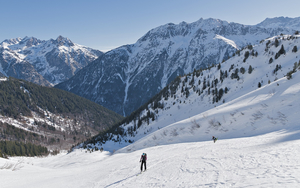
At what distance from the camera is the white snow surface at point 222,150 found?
9484 mm

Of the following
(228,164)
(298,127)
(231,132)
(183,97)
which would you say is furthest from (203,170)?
(183,97)

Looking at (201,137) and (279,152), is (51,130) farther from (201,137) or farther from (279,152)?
(279,152)

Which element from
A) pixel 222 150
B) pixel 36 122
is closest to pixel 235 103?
pixel 222 150

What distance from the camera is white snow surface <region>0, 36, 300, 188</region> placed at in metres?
9.48

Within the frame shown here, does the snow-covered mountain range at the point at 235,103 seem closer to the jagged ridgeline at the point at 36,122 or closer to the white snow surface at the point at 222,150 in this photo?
the white snow surface at the point at 222,150

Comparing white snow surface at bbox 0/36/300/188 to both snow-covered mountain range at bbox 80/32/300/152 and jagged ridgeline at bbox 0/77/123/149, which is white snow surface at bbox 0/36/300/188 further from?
jagged ridgeline at bbox 0/77/123/149

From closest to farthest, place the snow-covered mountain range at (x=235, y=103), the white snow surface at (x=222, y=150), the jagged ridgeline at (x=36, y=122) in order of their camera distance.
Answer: the white snow surface at (x=222, y=150) < the snow-covered mountain range at (x=235, y=103) < the jagged ridgeline at (x=36, y=122)

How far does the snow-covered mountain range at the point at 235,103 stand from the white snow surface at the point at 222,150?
0.15 meters

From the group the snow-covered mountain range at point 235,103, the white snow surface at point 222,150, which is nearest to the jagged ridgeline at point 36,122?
the snow-covered mountain range at point 235,103

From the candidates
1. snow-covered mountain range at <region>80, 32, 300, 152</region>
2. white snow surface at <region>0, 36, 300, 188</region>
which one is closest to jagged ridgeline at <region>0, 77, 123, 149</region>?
snow-covered mountain range at <region>80, 32, 300, 152</region>

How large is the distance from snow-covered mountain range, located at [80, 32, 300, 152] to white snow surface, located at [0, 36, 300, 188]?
15cm

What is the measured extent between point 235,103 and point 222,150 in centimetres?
1845

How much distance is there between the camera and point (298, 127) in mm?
17250

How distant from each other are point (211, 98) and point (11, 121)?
186643mm
